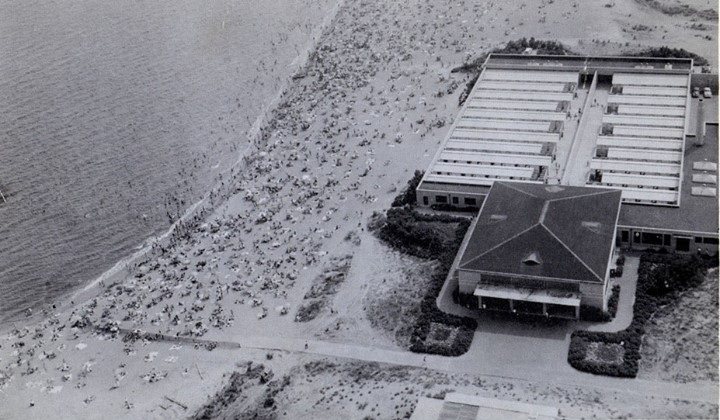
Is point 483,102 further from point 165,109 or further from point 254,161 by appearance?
point 165,109

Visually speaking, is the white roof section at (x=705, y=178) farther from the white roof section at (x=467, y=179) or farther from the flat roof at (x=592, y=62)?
the flat roof at (x=592, y=62)

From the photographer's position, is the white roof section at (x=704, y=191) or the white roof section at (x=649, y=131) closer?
the white roof section at (x=704, y=191)

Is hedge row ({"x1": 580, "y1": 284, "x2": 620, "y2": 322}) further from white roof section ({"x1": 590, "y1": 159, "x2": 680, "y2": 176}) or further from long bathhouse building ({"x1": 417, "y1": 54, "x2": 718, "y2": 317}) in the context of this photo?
white roof section ({"x1": 590, "y1": 159, "x2": 680, "y2": 176})

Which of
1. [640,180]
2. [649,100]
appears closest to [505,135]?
[640,180]

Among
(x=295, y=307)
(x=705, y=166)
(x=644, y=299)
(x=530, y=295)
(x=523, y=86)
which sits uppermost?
(x=523, y=86)

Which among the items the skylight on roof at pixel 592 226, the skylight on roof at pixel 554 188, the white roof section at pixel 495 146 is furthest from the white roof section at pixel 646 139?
the skylight on roof at pixel 592 226

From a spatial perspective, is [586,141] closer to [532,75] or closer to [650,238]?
[532,75]

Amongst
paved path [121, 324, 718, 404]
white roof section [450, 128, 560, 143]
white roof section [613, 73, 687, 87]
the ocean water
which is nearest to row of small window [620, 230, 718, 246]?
paved path [121, 324, 718, 404]
